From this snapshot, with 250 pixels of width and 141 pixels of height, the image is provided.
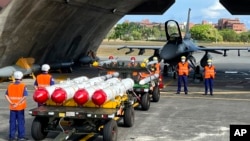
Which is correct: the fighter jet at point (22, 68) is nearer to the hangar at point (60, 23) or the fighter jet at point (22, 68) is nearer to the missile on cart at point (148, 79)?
the hangar at point (60, 23)

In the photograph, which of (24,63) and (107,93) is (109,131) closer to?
(107,93)

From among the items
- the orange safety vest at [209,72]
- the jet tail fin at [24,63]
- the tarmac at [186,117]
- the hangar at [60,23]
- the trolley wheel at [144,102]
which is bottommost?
the tarmac at [186,117]

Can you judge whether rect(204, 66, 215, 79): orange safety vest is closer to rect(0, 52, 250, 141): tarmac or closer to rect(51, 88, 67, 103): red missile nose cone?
rect(0, 52, 250, 141): tarmac

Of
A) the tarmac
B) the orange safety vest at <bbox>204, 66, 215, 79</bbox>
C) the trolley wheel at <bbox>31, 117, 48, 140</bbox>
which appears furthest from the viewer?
the orange safety vest at <bbox>204, 66, 215, 79</bbox>

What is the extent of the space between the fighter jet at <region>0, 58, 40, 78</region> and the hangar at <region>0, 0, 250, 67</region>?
1.84 feet

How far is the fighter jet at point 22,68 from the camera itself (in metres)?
25.9

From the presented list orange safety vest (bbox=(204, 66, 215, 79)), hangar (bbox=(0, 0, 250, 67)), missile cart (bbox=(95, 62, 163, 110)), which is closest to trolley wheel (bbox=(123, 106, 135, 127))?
missile cart (bbox=(95, 62, 163, 110))

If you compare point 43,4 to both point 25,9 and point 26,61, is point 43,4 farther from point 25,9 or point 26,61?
point 26,61

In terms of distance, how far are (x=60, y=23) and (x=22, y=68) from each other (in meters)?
5.00

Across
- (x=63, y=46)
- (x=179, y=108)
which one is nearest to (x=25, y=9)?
(x=63, y=46)

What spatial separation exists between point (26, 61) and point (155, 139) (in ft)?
61.5

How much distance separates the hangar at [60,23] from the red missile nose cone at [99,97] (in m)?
15.2

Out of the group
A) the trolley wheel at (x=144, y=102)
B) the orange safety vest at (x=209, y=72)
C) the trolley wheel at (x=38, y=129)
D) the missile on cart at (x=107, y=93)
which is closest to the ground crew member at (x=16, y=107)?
the trolley wheel at (x=38, y=129)

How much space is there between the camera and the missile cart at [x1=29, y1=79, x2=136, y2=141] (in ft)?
33.4
